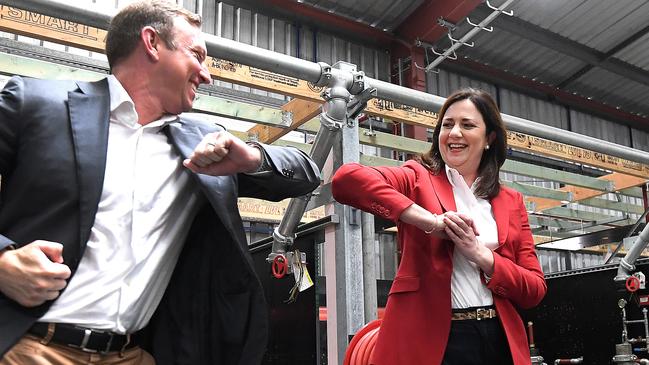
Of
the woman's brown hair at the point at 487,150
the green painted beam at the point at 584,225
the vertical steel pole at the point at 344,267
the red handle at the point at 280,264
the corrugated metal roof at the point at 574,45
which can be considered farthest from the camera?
the corrugated metal roof at the point at 574,45

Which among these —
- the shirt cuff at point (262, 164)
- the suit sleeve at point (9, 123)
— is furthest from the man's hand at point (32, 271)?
the shirt cuff at point (262, 164)

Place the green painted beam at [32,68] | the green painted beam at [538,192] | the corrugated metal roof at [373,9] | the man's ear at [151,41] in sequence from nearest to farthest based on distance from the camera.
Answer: the man's ear at [151,41], the green painted beam at [32,68], the green painted beam at [538,192], the corrugated metal roof at [373,9]

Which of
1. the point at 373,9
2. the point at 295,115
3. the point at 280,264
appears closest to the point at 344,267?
the point at 280,264

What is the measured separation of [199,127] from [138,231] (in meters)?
0.34

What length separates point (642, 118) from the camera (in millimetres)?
11984

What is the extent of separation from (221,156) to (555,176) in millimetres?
5691

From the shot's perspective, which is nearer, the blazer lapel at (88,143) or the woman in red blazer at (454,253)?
the blazer lapel at (88,143)

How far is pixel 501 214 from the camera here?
1.79 metres

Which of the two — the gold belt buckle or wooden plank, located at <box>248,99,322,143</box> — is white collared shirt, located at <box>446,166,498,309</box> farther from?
wooden plank, located at <box>248,99,322,143</box>

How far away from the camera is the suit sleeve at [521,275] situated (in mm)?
1614

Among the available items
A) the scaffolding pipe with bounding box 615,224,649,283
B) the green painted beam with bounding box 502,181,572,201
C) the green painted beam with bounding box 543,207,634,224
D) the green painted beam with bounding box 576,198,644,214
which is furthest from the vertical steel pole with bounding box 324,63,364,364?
the green painted beam with bounding box 576,198,644,214

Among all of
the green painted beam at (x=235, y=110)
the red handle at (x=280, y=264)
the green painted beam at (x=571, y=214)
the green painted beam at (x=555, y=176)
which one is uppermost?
the green painted beam at (x=235, y=110)

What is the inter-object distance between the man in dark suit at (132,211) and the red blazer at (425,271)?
0.29 meters

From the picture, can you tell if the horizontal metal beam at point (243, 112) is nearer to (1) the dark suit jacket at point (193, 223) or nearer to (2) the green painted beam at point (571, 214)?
(2) the green painted beam at point (571, 214)
